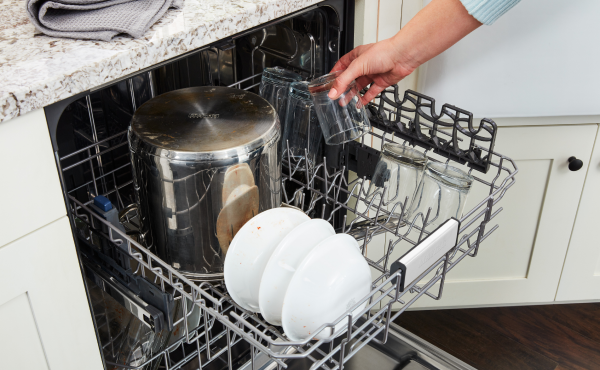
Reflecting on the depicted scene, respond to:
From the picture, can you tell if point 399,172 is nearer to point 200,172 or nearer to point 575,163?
point 200,172

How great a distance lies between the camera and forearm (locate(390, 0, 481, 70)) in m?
0.95

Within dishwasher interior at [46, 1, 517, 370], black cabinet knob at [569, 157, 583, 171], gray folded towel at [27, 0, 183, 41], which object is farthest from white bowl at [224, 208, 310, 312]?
black cabinet knob at [569, 157, 583, 171]

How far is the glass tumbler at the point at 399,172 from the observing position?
38.3 inches

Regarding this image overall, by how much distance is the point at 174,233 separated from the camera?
2.75 ft

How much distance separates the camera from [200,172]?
0.78 m

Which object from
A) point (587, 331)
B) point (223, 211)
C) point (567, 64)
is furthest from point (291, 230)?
point (587, 331)

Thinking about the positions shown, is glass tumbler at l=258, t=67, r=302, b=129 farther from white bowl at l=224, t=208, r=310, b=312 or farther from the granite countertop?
white bowl at l=224, t=208, r=310, b=312

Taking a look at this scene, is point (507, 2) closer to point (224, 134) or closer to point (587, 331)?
point (224, 134)

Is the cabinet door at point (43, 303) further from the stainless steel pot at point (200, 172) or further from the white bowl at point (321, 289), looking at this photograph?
the white bowl at point (321, 289)

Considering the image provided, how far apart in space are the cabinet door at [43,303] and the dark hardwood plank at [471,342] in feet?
4.04

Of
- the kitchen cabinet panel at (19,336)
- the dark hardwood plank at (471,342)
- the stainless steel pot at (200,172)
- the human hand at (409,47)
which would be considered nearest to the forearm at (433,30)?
the human hand at (409,47)

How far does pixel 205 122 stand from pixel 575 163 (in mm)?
977

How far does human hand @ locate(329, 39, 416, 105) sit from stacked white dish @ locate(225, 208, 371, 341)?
291mm

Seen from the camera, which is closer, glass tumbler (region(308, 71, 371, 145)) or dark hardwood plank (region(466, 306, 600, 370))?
glass tumbler (region(308, 71, 371, 145))
